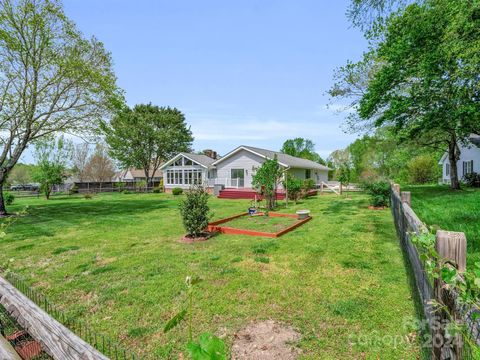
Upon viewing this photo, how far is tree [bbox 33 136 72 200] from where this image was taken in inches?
1020

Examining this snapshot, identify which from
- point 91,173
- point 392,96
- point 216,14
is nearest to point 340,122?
point 392,96

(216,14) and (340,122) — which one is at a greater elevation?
(216,14)

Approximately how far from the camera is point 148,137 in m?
38.7

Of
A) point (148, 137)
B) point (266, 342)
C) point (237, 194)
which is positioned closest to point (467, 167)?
point (237, 194)

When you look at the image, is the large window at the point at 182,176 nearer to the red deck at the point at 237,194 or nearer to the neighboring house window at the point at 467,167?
the red deck at the point at 237,194

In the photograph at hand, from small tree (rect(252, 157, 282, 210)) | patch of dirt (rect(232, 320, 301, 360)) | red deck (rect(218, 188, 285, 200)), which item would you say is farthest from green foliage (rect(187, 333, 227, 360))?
red deck (rect(218, 188, 285, 200))

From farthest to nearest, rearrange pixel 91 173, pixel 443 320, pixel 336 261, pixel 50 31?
pixel 91 173
pixel 50 31
pixel 336 261
pixel 443 320

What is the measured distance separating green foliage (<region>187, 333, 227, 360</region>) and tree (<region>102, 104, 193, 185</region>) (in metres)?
39.4

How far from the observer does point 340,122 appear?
55.1 ft

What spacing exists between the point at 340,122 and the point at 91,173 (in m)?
44.8

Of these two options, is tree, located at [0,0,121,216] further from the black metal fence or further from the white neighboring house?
the black metal fence

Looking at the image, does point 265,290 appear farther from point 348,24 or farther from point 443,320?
point 348,24

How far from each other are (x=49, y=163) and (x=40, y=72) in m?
15.8

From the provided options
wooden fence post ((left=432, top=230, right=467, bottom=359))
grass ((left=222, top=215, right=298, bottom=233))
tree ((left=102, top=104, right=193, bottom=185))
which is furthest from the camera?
tree ((left=102, top=104, right=193, bottom=185))
